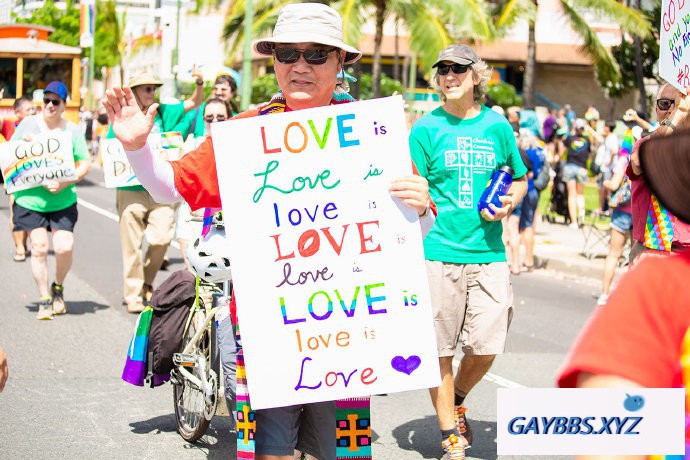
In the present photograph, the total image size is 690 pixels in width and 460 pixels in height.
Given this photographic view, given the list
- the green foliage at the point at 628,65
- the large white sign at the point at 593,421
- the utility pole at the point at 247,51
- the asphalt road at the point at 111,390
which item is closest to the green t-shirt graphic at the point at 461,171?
the asphalt road at the point at 111,390

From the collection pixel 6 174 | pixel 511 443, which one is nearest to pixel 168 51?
pixel 6 174

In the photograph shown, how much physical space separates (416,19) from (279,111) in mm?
27171

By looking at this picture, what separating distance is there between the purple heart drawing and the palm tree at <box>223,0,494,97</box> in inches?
1010

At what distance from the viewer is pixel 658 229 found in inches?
248

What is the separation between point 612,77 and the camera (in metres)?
37.0

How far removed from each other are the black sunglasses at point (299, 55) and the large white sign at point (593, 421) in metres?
2.04

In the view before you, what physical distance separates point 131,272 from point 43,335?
1408 mm

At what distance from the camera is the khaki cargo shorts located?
574 cm

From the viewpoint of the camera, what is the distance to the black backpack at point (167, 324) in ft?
19.8

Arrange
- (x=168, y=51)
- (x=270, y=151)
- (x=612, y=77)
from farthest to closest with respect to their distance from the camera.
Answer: (x=168, y=51)
(x=612, y=77)
(x=270, y=151)

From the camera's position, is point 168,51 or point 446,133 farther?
point 168,51

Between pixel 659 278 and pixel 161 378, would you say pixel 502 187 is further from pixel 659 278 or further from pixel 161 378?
pixel 659 278

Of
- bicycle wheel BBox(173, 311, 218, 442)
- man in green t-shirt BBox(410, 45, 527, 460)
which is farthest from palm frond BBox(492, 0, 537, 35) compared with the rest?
bicycle wheel BBox(173, 311, 218, 442)

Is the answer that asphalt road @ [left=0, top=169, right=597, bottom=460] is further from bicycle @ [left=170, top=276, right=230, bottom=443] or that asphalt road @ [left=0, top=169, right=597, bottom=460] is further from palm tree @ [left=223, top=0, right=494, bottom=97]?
palm tree @ [left=223, top=0, right=494, bottom=97]
